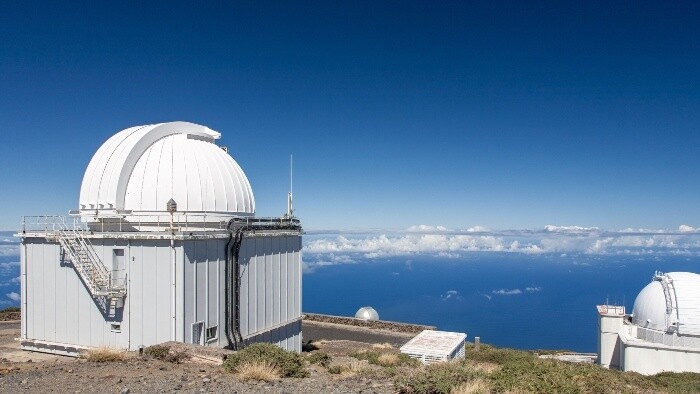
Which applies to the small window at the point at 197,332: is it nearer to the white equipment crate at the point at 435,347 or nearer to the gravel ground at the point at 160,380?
the gravel ground at the point at 160,380

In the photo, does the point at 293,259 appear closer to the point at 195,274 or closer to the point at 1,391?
the point at 195,274

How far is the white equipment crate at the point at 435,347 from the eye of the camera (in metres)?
16.5

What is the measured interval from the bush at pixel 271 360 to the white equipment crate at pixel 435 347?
6.73 m

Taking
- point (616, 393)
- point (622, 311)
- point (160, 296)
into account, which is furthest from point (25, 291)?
point (622, 311)

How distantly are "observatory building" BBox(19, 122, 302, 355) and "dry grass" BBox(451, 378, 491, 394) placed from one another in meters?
8.93

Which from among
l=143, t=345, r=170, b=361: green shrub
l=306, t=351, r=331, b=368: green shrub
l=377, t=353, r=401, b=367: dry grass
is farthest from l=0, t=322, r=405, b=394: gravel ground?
l=377, t=353, r=401, b=367: dry grass

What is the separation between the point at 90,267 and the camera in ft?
50.7

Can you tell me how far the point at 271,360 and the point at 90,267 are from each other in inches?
325

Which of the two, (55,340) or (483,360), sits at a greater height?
(55,340)

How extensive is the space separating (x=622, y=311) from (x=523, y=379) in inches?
1074

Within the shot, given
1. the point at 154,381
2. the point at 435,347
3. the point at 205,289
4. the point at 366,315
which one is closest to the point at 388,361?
the point at 435,347

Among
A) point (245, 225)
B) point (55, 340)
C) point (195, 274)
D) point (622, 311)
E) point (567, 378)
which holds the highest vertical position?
point (245, 225)

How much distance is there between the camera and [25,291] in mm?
16562

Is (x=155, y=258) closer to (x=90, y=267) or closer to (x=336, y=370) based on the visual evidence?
(x=90, y=267)
